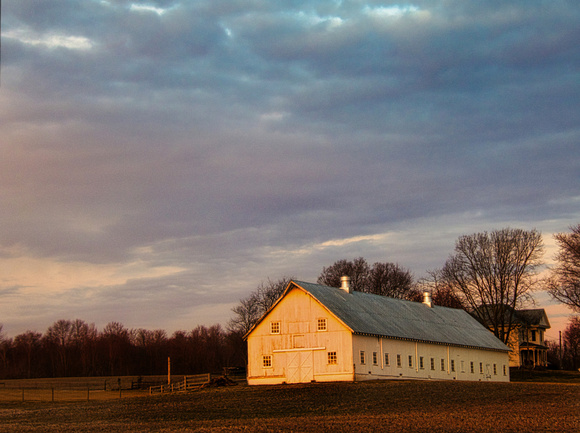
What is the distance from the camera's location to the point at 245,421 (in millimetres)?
26750

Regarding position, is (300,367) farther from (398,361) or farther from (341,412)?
(341,412)

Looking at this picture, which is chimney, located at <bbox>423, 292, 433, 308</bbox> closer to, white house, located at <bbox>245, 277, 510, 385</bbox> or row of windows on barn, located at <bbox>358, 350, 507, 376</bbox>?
row of windows on barn, located at <bbox>358, 350, 507, 376</bbox>

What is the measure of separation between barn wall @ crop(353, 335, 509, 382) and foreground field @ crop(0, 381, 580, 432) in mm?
4499

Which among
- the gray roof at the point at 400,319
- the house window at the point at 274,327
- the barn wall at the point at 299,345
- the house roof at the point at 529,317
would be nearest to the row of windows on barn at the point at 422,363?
the gray roof at the point at 400,319

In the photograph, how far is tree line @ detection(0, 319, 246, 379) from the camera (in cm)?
10744

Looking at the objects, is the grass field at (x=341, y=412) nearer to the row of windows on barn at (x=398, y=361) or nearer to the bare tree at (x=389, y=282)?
the row of windows on barn at (x=398, y=361)

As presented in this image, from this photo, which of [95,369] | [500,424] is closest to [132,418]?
[500,424]

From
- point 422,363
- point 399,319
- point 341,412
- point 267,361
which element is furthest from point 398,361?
point 341,412

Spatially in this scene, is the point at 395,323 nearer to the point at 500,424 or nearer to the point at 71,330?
the point at 500,424

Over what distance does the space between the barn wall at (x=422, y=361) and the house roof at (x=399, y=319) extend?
585mm

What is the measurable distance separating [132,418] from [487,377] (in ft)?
128

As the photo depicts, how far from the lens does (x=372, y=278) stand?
93.6m

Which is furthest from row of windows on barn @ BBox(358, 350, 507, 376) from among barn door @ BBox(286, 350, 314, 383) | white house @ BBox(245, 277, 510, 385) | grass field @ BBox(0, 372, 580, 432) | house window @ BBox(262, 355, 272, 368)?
house window @ BBox(262, 355, 272, 368)

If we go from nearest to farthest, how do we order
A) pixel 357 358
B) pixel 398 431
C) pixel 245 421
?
pixel 398 431 < pixel 245 421 < pixel 357 358
